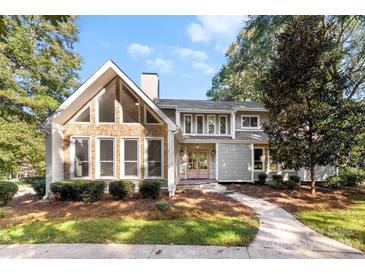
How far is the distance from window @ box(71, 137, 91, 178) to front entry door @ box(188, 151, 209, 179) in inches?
274

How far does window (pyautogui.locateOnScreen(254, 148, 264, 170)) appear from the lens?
15162 mm

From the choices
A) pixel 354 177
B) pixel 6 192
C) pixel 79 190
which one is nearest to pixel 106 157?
pixel 79 190

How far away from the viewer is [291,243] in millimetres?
4906

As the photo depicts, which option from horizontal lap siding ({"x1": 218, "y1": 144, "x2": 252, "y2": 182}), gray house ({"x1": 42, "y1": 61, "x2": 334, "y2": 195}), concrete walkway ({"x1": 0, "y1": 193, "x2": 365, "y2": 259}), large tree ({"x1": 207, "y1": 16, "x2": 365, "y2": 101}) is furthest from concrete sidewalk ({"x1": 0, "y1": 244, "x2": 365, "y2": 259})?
horizontal lap siding ({"x1": 218, "y1": 144, "x2": 252, "y2": 182})

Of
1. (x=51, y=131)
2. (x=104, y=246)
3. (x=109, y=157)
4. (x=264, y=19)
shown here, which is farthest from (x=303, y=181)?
(x=51, y=131)

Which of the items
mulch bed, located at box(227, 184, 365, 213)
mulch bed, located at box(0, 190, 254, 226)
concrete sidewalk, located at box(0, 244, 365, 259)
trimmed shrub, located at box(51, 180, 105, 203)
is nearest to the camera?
concrete sidewalk, located at box(0, 244, 365, 259)

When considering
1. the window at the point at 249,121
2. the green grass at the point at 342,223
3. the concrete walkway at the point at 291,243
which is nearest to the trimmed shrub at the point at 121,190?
the concrete walkway at the point at 291,243

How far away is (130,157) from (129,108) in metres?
2.49

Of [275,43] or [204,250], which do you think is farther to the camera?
[275,43]

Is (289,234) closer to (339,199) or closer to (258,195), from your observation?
(258,195)

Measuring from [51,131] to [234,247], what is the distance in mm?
9461

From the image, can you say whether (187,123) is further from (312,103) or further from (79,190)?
(79,190)

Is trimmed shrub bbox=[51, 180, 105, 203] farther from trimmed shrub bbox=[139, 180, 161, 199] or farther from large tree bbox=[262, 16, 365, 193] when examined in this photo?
large tree bbox=[262, 16, 365, 193]

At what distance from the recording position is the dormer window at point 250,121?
16.1m
